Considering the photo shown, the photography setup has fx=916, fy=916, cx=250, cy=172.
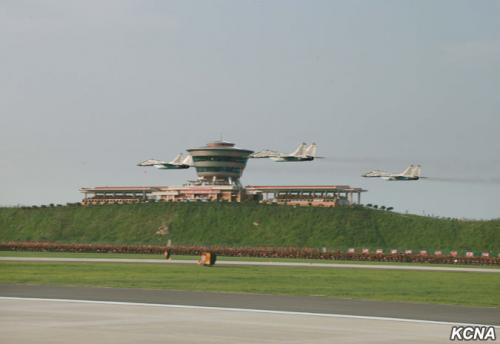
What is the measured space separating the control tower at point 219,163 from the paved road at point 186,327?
155 meters

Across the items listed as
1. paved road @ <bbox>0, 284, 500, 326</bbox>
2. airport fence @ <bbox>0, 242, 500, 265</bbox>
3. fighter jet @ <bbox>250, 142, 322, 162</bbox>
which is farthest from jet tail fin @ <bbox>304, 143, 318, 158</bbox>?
paved road @ <bbox>0, 284, 500, 326</bbox>

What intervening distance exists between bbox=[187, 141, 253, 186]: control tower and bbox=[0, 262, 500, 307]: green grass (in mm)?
122441

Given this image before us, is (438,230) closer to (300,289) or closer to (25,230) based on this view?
(25,230)

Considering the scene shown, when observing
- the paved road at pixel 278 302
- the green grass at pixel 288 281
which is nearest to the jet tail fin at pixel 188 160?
the green grass at pixel 288 281

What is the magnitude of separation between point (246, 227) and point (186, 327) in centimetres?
12550

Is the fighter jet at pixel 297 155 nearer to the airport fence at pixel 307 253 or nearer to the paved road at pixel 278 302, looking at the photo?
the airport fence at pixel 307 253

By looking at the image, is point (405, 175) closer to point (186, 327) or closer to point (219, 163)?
point (219, 163)

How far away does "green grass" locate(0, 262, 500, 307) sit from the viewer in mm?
42469

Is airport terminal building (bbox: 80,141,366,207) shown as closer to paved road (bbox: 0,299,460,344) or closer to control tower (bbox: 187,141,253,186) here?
control tower (bbox: 187,141,253,186)

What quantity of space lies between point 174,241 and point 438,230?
41.6m

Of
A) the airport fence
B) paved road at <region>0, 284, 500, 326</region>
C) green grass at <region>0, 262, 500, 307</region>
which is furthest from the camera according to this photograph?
the airport fence

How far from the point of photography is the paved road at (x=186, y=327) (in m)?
24.2

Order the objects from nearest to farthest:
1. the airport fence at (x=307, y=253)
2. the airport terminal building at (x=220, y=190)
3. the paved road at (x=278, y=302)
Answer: the paved road at (x=278, y=302) < the airport fence at (x=307, y=253) < the airport terminal building at (x=220, y=190)

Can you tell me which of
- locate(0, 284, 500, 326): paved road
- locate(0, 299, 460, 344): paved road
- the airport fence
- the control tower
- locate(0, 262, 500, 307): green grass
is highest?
the control tower
